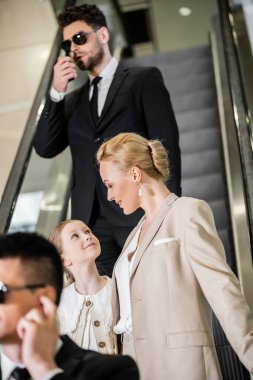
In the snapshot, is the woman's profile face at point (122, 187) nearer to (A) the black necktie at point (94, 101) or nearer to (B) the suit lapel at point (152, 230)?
(B) the suit lapel at point (152, 230)

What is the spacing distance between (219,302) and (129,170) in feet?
2.26

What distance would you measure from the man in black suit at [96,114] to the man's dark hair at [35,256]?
130 centimetres

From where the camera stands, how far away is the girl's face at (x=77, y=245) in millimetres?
2494

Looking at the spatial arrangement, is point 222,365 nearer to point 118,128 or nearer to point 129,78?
→ point 118,128

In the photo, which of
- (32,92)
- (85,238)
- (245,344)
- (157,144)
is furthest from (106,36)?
(32,92)

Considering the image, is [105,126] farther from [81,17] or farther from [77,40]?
[81,17]

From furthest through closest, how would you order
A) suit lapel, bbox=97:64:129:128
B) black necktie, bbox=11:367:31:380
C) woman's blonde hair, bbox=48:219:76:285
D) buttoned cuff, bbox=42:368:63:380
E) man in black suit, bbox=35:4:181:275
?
suit lapel, bbox=97:64:129:128, man in black suit, bbox=35:4:181:275, woman's blonde hair, bbox=48:219:76:285, black necktie, bbox=11:367:31:380, buttoned cuff, bbox=42:368:63:380

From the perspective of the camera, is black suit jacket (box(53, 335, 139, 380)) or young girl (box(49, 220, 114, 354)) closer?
black suit jacket (box(53, 335, 139, 380))

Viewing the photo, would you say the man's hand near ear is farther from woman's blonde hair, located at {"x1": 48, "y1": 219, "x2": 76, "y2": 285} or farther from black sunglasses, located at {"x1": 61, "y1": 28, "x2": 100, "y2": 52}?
black sunglasses, located at {"x1": 61, "y1": 28, "x2": 100, "y2": 52}

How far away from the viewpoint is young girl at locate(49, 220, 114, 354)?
7.60ft

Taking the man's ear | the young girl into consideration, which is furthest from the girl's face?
the man's ear

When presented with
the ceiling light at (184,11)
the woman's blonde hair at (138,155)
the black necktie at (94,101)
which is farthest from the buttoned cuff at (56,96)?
the ceiling light at (184,11)

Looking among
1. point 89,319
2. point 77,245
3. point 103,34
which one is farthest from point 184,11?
point 89,319

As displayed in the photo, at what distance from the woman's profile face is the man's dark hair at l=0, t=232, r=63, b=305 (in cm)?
88
